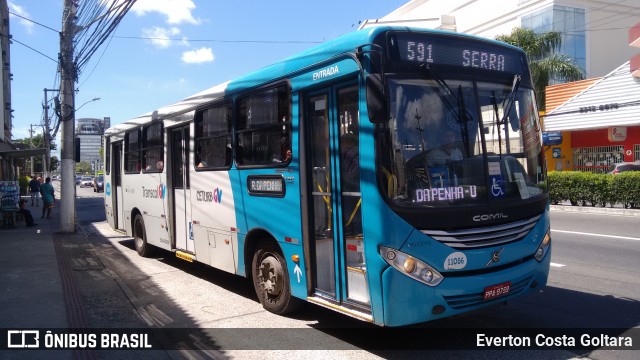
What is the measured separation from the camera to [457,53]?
16.6ft

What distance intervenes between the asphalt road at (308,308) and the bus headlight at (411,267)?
0.92 meters

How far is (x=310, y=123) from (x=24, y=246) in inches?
411

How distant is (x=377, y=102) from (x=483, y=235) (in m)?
1.61

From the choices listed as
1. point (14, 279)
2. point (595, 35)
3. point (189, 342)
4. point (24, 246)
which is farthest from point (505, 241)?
point (595, 35)

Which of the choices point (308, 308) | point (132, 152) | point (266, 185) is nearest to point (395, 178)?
point (266, 185)

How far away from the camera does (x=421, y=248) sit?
4.49m

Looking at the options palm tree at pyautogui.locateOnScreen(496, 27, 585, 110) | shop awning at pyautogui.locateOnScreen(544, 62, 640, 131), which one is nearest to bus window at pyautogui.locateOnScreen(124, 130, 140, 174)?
shop awning at pyautogui.locateOnScreen(544, 62, 640, 131)

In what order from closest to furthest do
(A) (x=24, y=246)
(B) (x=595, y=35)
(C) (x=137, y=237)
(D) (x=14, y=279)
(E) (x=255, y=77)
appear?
(E) (x=255, y=77)
(D) (x=14, y=279)
(C) (x=137, y=237)
(A) (x=24, y=246)
(B) (x=595, y=35)

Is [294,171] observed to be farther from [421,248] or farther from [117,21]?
[117,21]

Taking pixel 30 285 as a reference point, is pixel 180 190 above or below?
above

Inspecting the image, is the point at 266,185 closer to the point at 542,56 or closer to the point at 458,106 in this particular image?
the point at 458,106

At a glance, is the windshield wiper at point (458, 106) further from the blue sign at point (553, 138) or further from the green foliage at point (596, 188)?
the blue sign at point (553, 138)

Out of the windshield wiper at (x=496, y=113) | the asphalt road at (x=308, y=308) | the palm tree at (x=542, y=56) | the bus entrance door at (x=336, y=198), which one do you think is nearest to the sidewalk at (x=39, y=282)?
the asphalt road at (x=308, y=308)

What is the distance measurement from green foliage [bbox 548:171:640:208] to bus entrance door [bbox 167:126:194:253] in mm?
15483
